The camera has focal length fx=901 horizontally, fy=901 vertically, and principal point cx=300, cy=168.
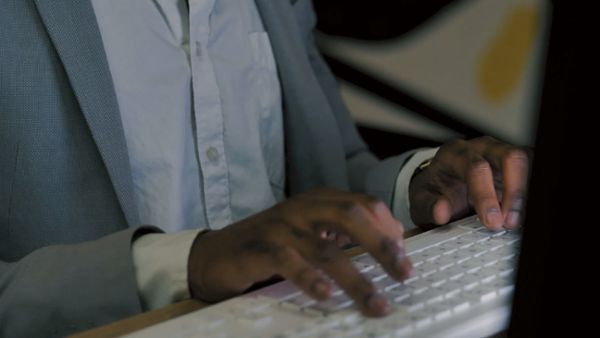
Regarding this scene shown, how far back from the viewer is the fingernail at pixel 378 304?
2.03 ft

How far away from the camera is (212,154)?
3.83 feet

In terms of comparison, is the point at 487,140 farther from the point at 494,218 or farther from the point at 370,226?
the point at 370,226

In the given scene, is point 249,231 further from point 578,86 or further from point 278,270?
point 578,86

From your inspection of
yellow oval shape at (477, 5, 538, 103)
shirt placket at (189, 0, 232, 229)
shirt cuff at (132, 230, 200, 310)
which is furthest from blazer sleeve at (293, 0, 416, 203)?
yellow oval shape at (477, 5, 538, 103)

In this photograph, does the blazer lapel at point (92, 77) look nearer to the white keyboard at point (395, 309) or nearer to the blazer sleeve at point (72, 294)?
the blazer sleeve at point (72, 294)

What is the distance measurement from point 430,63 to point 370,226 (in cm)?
153

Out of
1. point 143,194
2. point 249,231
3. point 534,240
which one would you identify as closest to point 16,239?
point 143,194

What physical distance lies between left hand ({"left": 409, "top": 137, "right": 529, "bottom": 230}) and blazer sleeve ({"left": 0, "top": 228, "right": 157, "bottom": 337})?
0.32m

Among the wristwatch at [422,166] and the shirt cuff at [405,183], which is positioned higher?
the wristwatch at [422,166]

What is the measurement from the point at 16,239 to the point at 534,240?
2.29 feet

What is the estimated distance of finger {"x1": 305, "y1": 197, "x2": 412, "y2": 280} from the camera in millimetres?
676

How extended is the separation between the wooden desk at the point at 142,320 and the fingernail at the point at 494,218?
0.28 m

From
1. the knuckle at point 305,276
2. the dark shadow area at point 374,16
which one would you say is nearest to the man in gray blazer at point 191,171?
the knuckle at point 305,276

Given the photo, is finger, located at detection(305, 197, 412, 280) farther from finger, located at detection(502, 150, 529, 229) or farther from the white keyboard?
finger, located at detection(502, 150, 529, 229)
